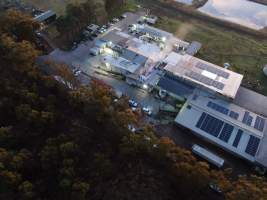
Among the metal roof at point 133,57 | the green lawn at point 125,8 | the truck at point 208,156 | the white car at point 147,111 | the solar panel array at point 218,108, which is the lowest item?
the truck at point 208,156

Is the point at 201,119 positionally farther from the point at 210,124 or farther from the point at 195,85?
the point at 195,85

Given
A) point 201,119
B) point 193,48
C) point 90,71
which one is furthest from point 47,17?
point 201,119

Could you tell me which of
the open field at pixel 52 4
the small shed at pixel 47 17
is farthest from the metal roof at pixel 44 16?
the open field at pixel 52 4

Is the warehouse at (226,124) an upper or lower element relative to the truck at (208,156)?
upper

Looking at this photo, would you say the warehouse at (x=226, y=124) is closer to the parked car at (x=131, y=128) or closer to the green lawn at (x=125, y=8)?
the parked car at (x=131, y=128)

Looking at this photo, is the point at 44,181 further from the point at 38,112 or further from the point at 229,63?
the point at 229,63

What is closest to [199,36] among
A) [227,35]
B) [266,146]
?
[227,35]
